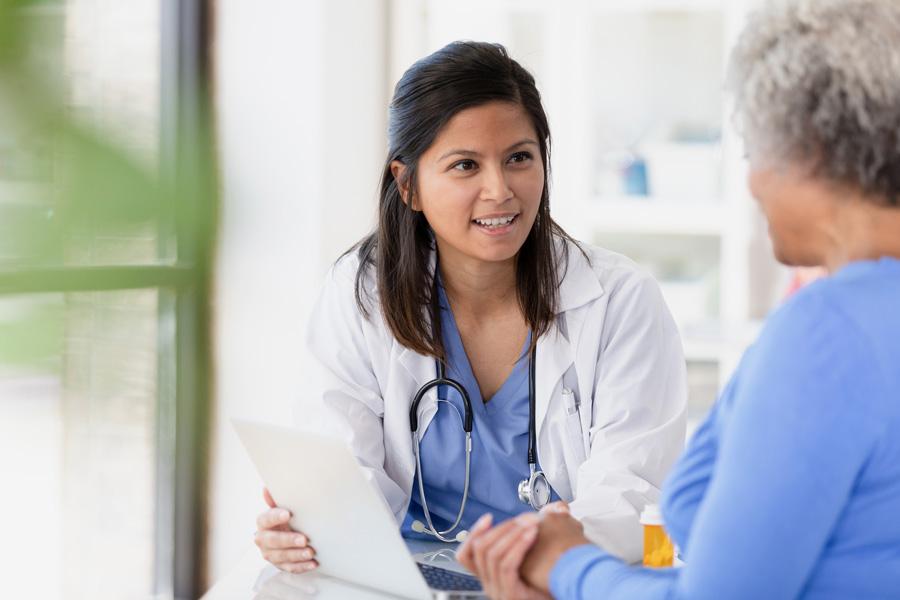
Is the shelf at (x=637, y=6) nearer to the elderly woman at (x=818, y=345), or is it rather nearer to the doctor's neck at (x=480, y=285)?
the doctor's neck at (x=480, y=285)

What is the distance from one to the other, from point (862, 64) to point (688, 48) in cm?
240

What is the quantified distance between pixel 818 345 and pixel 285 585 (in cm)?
80

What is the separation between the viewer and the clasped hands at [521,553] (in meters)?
1.00

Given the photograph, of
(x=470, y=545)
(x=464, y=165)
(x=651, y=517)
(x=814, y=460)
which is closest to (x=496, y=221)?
(x=464, y=165)

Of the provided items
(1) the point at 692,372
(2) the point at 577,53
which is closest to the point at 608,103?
(2) the point at 577,53

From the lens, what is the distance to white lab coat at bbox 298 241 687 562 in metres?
1.56

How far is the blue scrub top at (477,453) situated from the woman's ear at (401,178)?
0.29 meters

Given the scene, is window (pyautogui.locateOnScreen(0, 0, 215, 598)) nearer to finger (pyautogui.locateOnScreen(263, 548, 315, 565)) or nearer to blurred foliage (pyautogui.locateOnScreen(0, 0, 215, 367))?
blurred foliage (pyautogui.locateOnScreen(0, 0, 215, 367))

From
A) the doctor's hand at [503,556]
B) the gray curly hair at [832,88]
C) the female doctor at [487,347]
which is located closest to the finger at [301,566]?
the female doctor at [487,347]

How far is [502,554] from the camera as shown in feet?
3.34

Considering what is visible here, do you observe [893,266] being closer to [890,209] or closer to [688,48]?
[890,209]

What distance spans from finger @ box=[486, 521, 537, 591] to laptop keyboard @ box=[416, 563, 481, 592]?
18cm

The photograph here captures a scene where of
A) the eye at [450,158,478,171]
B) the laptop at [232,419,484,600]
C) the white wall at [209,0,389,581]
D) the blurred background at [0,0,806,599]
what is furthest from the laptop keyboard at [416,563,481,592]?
the white wall at [209,0,389,581]

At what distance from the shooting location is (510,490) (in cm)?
161
